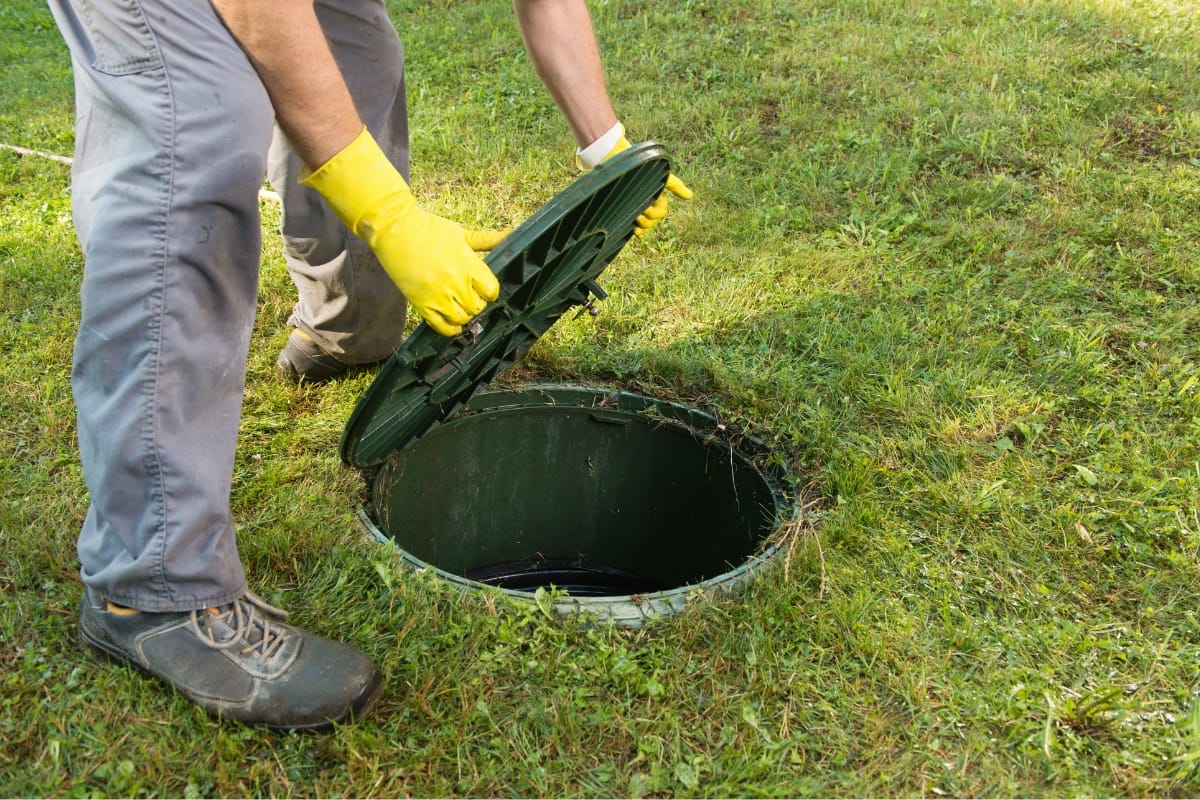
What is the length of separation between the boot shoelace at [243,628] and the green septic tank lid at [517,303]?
17.5 inches

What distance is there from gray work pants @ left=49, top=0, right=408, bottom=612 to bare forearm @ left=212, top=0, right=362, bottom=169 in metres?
0.04

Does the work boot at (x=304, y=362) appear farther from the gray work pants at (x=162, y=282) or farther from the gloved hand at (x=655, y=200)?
the gray work pants at (x=162, y=282)

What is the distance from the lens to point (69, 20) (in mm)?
1884

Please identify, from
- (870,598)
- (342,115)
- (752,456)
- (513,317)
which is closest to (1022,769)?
(870,598)

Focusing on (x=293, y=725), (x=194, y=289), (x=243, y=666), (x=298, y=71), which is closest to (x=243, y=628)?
(x=243, y=666)

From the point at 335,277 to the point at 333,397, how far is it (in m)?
0.34

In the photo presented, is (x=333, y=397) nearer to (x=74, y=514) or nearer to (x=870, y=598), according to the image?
(x=74, y=514)

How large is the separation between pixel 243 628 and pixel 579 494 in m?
1.48

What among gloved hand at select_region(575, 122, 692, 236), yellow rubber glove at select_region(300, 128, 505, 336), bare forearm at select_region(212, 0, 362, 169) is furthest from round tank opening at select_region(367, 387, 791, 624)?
bare forearm at select_region(212, 0, 362, 169)

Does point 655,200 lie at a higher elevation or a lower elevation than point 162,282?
lower

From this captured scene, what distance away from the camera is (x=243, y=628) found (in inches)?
77.2

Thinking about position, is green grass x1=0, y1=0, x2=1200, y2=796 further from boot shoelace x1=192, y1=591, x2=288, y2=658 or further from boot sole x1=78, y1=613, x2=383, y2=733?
boot shoelace x1=192, y1=591, x2=288, y2=658

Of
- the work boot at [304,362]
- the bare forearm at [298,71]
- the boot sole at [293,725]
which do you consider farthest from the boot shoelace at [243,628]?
the work boot at [304,362]

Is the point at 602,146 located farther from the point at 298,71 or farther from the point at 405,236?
the point at 298,71
